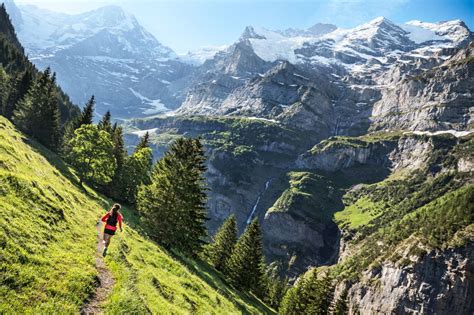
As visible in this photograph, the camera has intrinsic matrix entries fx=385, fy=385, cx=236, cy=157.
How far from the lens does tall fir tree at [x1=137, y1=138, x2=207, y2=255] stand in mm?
50281

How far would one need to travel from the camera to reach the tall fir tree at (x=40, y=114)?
88562 millimetres

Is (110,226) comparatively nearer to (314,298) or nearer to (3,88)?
(314,298)

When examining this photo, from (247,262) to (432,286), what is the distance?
13411cm

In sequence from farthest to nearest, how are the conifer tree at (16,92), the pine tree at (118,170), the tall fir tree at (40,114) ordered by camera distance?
the conifer tree at (16,92) < the tall fir tree at (40,114) < the pine tree at (118,170)

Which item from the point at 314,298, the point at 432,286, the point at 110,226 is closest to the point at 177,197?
the point at 110,226

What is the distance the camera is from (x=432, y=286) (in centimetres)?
17188

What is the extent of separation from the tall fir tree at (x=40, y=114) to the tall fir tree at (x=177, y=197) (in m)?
52.2

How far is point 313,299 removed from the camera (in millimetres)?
76500

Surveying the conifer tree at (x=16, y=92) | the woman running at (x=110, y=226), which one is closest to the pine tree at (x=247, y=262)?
the woman running at (x=110, y=226)

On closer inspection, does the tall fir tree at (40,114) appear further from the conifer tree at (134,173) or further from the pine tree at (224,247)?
the pine tree at (224,247)

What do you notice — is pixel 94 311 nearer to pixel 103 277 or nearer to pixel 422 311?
pixel 103 277

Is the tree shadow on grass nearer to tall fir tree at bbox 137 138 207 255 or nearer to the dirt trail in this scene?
tall fir tree at bbox 137 138 207 255

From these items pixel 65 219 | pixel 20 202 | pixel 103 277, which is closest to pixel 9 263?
pixel 103 277

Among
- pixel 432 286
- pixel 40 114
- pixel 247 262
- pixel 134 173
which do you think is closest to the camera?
pixel 247 262
